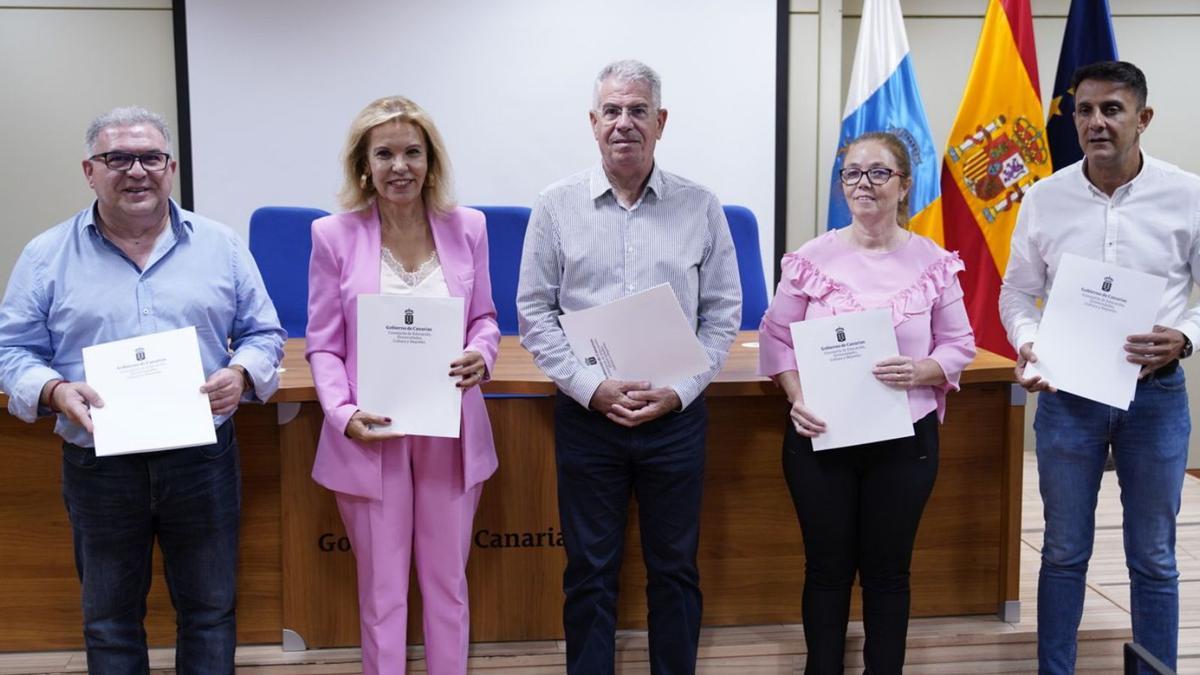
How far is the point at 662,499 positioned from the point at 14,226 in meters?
3.79

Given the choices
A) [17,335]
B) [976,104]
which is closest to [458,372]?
[17,335]

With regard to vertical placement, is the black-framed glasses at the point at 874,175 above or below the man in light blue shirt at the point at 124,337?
above

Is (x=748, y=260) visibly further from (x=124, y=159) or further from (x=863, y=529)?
(x=124, y=159)

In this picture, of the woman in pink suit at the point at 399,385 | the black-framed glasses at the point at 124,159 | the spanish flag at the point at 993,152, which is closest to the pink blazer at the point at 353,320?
the woman in pink suit at the point at 399,385

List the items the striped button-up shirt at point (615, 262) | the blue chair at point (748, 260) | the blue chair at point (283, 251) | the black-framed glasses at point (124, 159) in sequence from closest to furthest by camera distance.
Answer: the black-framed glasses at point (124, 159) → the striped button-up shirt at point (615, 262) → the blue chair at point (283, 251) → the blue chair at point (748, 260)

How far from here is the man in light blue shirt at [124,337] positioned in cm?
189

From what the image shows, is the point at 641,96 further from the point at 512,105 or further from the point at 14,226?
the point at 14,226

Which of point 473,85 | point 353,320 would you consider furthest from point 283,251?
point 353,320

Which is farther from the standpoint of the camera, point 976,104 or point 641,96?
point 976,104

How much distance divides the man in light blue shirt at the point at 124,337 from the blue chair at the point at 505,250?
1.51 meters

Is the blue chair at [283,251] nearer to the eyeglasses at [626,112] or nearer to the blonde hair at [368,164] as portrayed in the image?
the blonde hair at [368,164]

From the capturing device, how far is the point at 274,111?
4352 mm

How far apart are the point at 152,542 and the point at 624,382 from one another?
1034 millimetres

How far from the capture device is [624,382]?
6.81 feet
